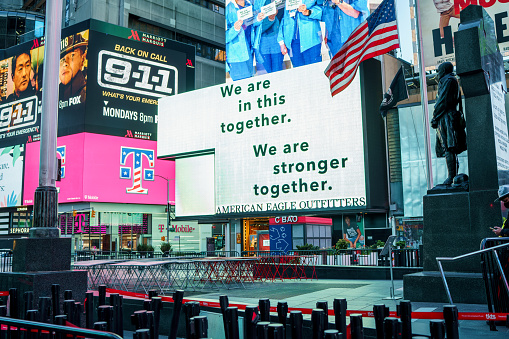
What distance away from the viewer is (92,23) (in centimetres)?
6009

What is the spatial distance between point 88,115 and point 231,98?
881 inches

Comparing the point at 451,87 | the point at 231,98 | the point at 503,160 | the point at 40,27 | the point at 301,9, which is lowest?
the point at 503,160

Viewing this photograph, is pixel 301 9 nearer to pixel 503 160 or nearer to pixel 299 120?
pixel 299 120

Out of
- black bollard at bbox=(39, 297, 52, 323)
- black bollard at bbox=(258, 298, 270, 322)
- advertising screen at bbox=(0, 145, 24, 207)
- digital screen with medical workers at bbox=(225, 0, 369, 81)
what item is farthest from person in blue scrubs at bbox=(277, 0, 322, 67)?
black bollard at bbox=(258, 298, 270, 322)

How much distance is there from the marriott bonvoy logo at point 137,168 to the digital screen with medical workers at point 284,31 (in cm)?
1423

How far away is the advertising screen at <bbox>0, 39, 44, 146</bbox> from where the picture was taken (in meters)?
67.5

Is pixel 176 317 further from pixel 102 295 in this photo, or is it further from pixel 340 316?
pixel 340 316

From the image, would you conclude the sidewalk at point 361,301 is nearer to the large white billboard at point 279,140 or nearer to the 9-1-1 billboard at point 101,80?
the large white billboard at point 279,140

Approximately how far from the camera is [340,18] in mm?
52500

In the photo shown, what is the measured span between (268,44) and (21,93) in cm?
3479

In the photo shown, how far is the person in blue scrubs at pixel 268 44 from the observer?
189 ft

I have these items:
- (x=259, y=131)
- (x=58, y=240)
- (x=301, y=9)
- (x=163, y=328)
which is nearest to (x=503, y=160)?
(x=163, y=328)

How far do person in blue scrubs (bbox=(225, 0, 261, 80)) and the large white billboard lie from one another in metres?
13.6

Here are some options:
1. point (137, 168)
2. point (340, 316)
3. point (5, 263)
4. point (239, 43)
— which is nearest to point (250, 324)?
point (340, 316)
